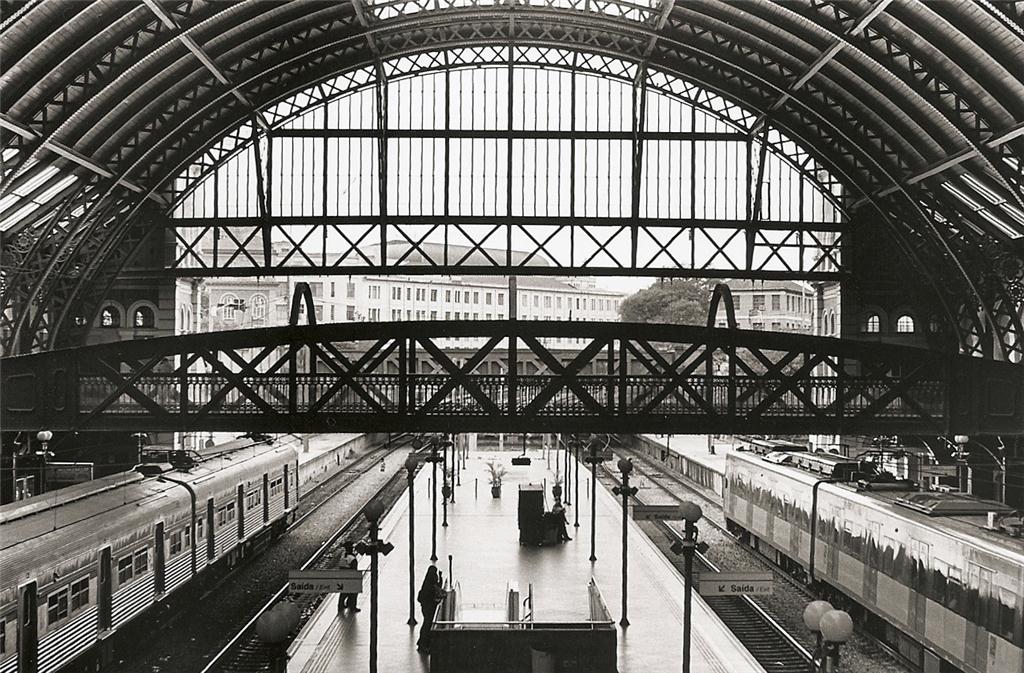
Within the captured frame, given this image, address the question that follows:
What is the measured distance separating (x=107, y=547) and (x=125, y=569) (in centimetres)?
107

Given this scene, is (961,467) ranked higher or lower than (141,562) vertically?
higher

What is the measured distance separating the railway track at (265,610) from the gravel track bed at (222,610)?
1.26ft

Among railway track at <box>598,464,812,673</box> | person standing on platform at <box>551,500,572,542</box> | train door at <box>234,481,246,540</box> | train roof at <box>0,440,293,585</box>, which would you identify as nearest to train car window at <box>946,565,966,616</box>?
railway track at <box>598,464,812,673</box>

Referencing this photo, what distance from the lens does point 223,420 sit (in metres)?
17.1

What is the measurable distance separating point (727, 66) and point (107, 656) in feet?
83.6

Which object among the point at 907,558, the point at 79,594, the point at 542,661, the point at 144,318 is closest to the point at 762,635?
the point at 907,558

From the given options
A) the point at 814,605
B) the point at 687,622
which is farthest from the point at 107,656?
the point at 814,605

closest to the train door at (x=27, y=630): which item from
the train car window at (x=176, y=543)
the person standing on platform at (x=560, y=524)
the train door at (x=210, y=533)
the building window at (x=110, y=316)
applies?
the train car window at (x=176, y=543)

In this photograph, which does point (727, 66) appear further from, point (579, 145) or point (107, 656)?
point (107, 656)

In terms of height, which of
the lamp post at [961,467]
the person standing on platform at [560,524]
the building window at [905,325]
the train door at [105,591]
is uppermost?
the building window at [905,325]

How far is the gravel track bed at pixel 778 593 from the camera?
19266 mm

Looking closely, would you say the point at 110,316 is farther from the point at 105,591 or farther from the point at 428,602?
the point at 428,602

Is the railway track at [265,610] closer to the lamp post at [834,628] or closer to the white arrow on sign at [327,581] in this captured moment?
the white arrow on sign at [327,581]

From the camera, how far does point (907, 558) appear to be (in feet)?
59.5
